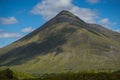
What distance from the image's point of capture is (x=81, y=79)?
445ft

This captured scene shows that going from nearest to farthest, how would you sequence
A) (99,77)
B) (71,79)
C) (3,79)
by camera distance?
(99,77), (71,79), (3,79)

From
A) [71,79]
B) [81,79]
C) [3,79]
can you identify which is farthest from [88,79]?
[3,79]

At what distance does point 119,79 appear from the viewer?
12025 centimetres

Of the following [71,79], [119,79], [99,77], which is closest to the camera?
[119,79]

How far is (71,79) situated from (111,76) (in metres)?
23.6

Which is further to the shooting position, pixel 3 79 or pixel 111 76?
pixel 3 79

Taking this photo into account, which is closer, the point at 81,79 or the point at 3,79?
the point at 81,79

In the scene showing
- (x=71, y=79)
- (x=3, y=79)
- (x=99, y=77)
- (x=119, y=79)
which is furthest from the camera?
(x=3, y=79)

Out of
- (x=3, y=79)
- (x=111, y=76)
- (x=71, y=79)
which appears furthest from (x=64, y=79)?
(x=3, y=79)

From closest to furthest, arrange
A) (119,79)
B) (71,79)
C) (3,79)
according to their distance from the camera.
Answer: (119,79) → (71,79) → (3,79)

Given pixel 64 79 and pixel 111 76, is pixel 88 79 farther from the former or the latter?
pixel 64 79

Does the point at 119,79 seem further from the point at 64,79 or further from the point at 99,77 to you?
the point at 64,79

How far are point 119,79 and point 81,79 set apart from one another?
20.8 metres

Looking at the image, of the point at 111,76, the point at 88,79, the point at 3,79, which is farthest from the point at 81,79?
the point at 3,79
